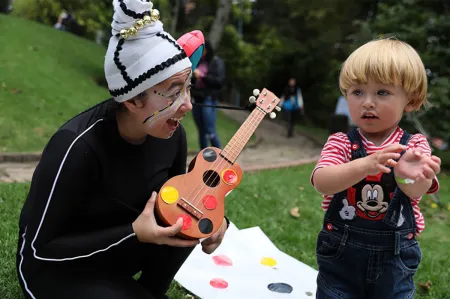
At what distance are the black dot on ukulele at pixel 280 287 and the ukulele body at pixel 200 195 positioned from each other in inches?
48.5

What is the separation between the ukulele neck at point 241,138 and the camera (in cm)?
212

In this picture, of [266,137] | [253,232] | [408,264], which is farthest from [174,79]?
[266,137]

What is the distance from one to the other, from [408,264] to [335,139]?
0.60 metres

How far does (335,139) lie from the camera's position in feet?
6.82

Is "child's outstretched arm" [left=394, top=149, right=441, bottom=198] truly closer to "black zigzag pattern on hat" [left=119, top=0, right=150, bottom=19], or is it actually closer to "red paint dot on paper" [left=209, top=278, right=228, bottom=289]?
"black zigzag pattern on hat" [left=119, top=0, right=150, bottom=19]

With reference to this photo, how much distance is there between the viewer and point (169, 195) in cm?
192

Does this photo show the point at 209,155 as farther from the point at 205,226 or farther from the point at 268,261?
the point at 268,261

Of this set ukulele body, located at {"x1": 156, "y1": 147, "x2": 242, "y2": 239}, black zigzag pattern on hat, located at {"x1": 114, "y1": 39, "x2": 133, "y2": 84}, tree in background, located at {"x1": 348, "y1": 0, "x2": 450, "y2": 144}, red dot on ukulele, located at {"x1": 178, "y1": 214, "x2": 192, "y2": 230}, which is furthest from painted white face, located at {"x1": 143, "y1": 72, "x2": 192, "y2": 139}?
tree in background, located at {"x1": 348, "y1": 0, "x2": 450, "y2": 144}

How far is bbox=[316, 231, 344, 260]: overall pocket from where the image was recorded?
2078mm

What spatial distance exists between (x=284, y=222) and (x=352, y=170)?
2.69 meters

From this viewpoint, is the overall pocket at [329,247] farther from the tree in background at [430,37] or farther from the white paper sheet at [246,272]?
the tree in background at [430,37]

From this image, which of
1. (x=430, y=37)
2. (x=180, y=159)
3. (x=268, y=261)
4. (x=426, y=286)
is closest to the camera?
(x=180, y=159)

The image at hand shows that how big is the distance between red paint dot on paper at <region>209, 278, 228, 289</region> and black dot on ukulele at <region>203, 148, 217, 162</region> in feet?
3.75

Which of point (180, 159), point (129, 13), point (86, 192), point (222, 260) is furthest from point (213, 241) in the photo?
point (222, 260)
